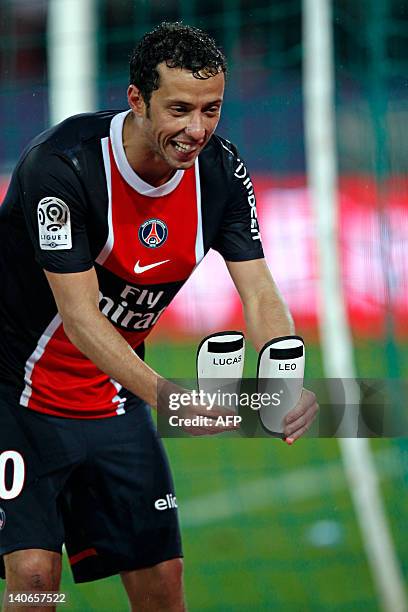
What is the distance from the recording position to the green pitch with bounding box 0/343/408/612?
4.65 meters

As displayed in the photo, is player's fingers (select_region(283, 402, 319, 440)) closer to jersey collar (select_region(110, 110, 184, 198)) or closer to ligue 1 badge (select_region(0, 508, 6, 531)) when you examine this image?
jersey collar (select_region(110, 110, 184, 198))

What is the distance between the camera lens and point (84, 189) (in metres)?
2.93

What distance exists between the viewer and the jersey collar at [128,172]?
2988 mm

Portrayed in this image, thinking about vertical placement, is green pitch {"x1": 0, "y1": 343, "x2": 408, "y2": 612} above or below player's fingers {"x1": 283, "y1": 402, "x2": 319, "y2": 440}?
below

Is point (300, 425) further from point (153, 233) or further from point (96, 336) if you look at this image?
point (153, 233)

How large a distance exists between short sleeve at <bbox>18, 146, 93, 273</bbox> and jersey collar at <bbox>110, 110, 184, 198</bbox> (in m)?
0.14

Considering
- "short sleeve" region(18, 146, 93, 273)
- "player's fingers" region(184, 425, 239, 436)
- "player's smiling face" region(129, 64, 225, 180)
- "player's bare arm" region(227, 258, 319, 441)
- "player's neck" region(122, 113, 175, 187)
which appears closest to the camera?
"player's fingers" region(184, 425, 239, 436)

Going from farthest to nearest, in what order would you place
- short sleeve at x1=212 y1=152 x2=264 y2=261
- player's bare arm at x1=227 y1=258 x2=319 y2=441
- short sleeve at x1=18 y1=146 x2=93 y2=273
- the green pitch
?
1. the green pitch
2. short sleeve at x1=212 y1=152 x2=264 y2=261
3. player's bare arm at x1=227 y1=258 x2=319 y2=441
4. short sleeve at x1=18 y1=146 x2=93 y2=273

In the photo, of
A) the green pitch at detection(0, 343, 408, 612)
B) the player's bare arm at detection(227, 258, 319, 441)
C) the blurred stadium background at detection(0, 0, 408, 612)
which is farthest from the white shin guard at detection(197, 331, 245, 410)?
the green pitch at detection(0, 343, 408, 612)

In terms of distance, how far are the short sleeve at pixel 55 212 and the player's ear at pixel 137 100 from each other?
22 centimetres

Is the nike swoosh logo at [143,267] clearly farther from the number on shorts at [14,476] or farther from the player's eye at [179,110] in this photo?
the number on shorts at [14,476]

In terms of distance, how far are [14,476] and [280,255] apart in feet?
14.3

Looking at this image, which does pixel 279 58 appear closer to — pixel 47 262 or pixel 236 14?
pixel 236 14

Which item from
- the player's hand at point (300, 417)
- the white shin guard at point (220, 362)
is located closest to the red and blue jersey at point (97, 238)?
the white shin guard at point (220, 362)
